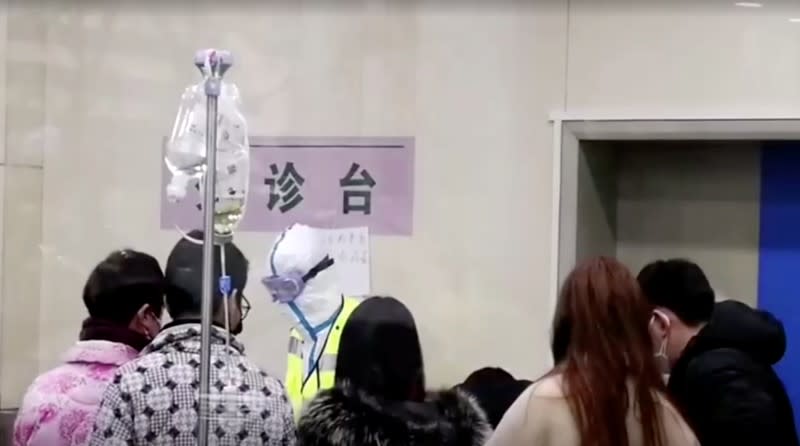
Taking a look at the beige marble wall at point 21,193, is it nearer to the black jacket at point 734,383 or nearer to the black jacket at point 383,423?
the black jacket at point 383,423

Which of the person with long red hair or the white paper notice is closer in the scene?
the person with long red hair

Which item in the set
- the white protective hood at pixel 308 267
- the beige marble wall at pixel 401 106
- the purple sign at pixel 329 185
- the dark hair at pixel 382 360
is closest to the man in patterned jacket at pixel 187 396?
the dark hair at pixel 382 360

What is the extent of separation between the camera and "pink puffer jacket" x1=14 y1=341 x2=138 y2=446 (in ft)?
8.11

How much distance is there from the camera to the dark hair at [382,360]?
7.27ft

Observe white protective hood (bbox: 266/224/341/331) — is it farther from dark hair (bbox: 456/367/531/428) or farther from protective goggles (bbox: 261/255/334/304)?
dark hair (bbox: 456/367/531/428)

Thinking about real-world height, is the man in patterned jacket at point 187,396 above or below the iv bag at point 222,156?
below

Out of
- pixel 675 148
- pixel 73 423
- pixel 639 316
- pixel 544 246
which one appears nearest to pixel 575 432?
pixel 639 316

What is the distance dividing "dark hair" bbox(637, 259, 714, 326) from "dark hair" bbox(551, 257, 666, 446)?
0.61 m

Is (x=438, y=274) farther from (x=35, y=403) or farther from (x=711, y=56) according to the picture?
(x=35, y=403)

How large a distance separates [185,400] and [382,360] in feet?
1.37

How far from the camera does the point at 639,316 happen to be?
2.09 m

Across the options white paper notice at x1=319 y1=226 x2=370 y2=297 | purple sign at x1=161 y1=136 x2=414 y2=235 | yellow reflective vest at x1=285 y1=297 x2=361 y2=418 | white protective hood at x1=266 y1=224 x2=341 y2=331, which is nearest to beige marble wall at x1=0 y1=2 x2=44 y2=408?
purple sign at x1=161 y1=136 x2=414 y2=235

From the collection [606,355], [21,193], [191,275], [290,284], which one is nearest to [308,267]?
[290,284]

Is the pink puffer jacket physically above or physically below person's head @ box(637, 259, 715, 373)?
below
